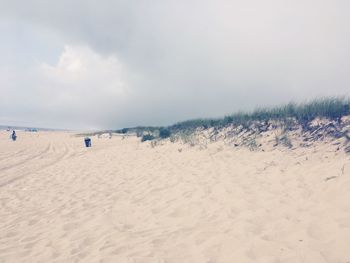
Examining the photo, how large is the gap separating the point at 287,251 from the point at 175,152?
9.02m

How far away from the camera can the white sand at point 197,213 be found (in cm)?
354

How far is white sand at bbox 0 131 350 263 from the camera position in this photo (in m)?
3.54

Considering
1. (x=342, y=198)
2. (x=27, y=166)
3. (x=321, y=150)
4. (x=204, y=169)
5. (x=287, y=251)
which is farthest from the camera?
(x=27, y=166)

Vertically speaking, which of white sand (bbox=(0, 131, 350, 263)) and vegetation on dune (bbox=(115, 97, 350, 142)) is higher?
vegetation on dune (bbox=(115, 97, 350, 142))

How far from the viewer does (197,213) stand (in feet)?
16.4

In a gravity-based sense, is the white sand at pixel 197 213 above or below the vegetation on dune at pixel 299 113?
below

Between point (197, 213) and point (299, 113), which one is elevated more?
point (299, 113)

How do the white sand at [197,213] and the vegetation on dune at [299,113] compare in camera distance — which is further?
the vegetation on dune at [299,113]

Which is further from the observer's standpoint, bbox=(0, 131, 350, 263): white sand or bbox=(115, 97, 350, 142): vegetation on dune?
bbox=(115, 97, 350, 142): vegetation on dune

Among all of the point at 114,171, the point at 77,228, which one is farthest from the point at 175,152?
the point at 77,228

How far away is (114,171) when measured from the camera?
33.6 ft

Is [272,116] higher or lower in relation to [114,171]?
higher

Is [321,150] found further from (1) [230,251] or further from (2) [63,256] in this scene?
(2) [63,256]

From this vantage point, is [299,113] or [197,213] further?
[299,113]
